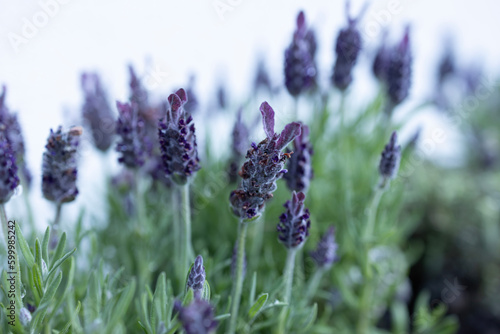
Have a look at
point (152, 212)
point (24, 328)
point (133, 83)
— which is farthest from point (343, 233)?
point (24, 328)

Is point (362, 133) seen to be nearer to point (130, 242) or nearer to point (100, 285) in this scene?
point (130, 242)

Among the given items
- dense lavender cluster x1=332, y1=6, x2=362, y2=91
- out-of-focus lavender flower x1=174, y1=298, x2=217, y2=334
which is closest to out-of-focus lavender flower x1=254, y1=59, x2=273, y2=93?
dense lavender cluster x1=332, y1=6, x2=362, y2=91

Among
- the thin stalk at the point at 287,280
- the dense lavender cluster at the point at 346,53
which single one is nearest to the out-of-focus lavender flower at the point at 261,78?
the dense lavender cluster at the point at 346,53

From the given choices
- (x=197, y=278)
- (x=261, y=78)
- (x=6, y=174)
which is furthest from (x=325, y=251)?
(x=261, y=78)

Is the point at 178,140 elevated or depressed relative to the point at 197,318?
elevated

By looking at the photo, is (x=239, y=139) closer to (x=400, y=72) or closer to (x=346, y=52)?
(x=346, y=52)

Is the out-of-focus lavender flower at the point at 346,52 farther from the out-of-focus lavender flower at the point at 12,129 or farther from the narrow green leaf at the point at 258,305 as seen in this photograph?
the out-of-focus lavender flower at the point at 12,129
